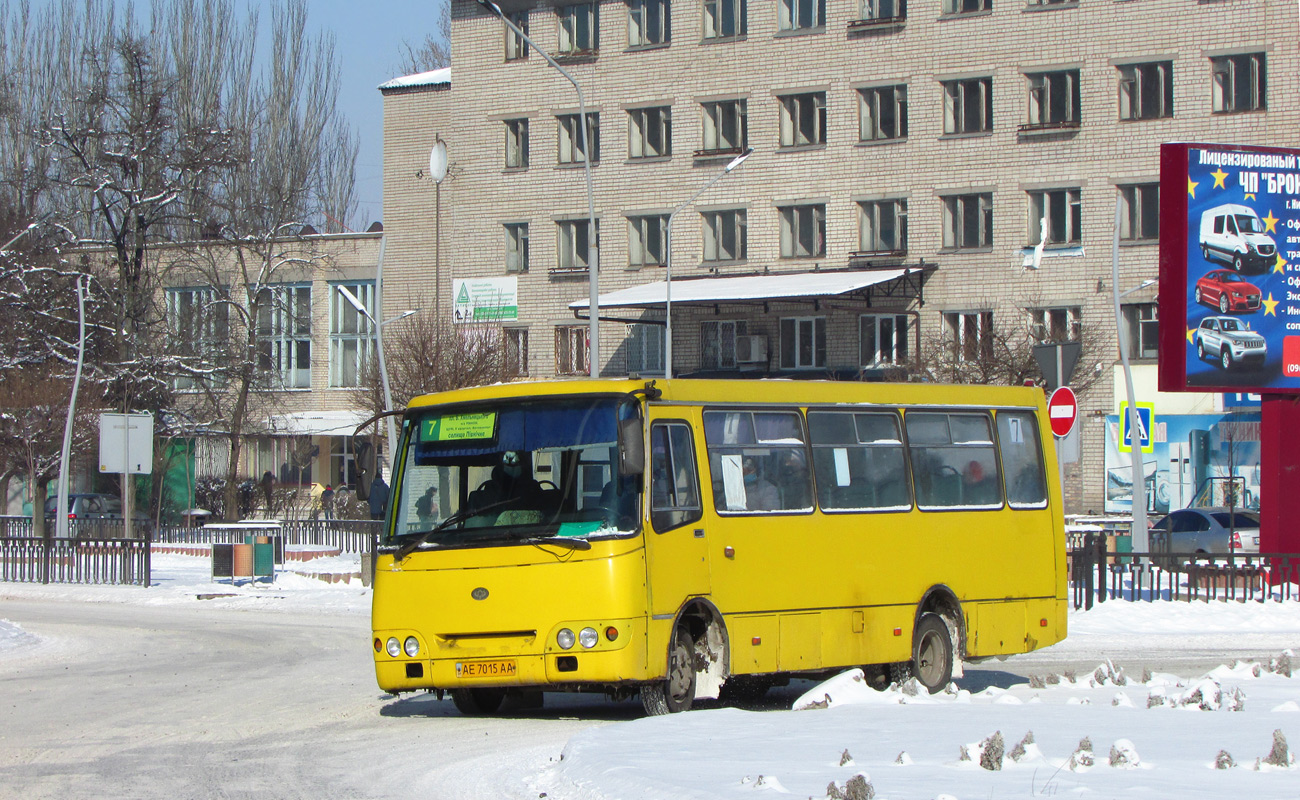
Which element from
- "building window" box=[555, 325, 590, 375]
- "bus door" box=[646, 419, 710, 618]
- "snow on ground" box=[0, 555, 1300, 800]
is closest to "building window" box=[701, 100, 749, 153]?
"building window" box=[555, 325, 590, 375]

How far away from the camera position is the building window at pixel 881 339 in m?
54.9

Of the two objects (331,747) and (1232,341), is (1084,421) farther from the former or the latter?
(331,747)

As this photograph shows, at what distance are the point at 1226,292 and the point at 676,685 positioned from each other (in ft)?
58.1

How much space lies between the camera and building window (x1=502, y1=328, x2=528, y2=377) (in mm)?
58031

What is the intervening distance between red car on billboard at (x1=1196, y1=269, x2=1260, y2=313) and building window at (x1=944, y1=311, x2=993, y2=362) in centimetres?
2193

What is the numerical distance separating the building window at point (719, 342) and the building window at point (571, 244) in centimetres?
557

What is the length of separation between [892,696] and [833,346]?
1749 inches

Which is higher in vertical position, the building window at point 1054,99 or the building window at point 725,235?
the building window at point 1054,99

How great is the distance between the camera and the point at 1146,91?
51.3m

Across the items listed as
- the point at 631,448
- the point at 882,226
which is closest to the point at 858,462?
the point at 631,448

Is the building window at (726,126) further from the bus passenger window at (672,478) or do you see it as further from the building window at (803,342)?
the bus passenger window at (672,478)

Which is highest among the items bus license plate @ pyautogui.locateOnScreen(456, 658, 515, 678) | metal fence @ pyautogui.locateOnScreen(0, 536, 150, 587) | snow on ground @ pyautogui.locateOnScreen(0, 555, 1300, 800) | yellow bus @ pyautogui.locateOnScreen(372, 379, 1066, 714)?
yellow bus @ pyautogui.locateOnScreen(372, 379, 1066, 714)

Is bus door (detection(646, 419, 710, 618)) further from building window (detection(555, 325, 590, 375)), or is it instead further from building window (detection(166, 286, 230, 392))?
building window (detection(555, 325, 590, 375))

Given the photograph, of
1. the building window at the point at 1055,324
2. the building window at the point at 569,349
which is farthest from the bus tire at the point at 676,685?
the building window at the point at 569,349
